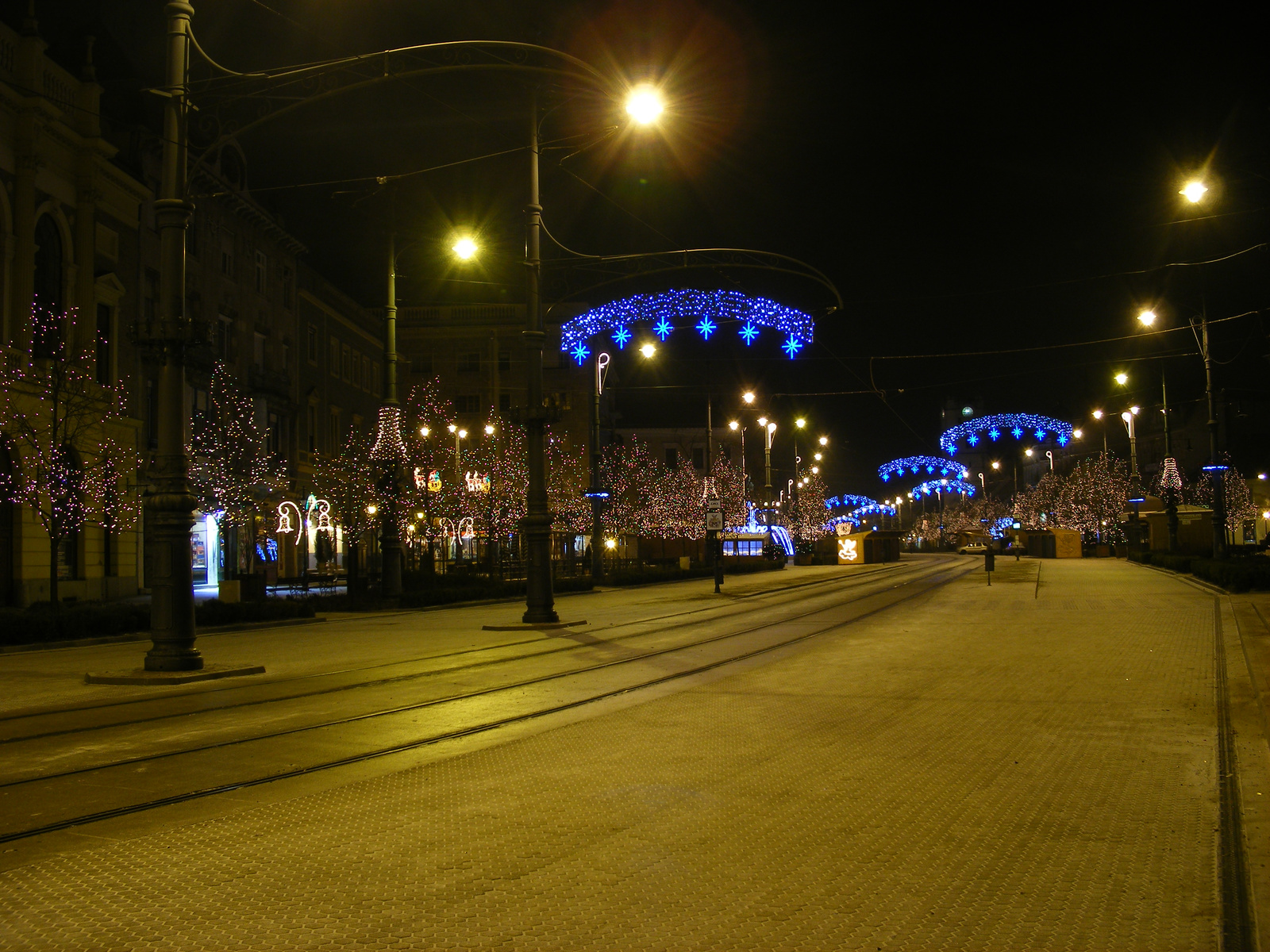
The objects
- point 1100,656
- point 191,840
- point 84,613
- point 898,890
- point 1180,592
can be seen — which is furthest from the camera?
point 1180,592

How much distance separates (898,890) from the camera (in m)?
4.80

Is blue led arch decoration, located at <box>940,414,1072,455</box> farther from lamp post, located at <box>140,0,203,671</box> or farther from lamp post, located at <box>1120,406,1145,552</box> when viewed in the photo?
lamp post, located at <box>140,0,203,671</box>

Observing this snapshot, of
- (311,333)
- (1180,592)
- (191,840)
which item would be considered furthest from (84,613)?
(311,333)

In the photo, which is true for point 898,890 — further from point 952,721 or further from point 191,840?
point 952,721

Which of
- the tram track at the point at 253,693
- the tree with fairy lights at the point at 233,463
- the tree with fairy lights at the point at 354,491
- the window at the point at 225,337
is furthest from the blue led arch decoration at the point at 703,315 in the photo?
the window at the point at 225,337

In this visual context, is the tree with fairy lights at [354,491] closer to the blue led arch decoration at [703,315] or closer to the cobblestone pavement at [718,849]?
the blue led arch decoration at [703,315]

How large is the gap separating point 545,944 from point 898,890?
1.66 m

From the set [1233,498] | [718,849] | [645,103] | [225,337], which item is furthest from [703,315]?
[1233,498]

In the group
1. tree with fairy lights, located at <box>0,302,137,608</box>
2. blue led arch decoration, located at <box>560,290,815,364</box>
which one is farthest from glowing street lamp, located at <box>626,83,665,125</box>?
tree with fairy lights, located at <box>0,302,137,608</box>

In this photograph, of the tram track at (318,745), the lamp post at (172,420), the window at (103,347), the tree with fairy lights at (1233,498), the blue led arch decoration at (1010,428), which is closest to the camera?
the tram track at (318,745)

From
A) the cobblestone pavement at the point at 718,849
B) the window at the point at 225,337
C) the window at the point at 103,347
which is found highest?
the window at the point at 225,337

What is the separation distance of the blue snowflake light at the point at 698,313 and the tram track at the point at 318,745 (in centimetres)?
916

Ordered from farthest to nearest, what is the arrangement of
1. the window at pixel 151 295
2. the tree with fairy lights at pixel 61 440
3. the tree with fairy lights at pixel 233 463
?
the tree with fairy lights at pixel 233 463
the window at pixel 151 295
the tree with fairy lights at pixel 61 440

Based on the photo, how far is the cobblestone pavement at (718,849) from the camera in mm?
4324
